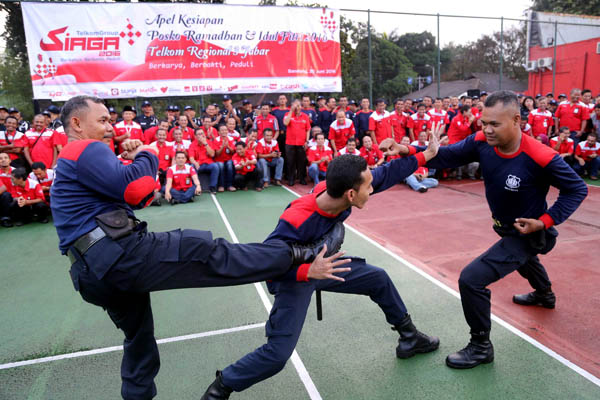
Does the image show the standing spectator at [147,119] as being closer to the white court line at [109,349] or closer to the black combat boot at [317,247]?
the white court line at [109,349]

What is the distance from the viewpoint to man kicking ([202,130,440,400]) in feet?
7.50

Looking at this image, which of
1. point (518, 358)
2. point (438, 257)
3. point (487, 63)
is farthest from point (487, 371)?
point (487, 63)

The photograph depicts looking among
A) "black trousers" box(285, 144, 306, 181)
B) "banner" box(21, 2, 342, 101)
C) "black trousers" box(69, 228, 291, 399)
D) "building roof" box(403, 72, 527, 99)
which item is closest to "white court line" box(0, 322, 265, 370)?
"black trousers" box(69, 228, 291, 399)

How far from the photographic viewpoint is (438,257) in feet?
16.7

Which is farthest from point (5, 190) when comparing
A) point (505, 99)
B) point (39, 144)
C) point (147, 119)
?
point (505, 99)

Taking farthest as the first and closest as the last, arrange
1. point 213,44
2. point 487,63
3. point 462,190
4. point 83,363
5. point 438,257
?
point 487,63 < point 213,44 < point 462,190 < point 438,257 < point 83,363

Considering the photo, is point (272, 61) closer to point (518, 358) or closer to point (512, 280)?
point (512, 280)

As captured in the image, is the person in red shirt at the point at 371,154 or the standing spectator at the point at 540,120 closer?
the person in red shirt at the point at 371,154

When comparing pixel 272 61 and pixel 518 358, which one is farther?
pixel 272 61

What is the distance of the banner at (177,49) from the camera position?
32.6 ft

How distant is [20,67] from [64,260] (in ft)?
69.1

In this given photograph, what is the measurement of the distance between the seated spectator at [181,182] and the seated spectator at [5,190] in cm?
282

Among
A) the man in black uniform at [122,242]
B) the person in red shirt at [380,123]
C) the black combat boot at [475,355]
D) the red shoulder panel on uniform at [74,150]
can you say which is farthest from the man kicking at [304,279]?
the person in red shirt at [380,123]

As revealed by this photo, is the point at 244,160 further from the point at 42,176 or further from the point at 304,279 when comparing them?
the point at 304,279
